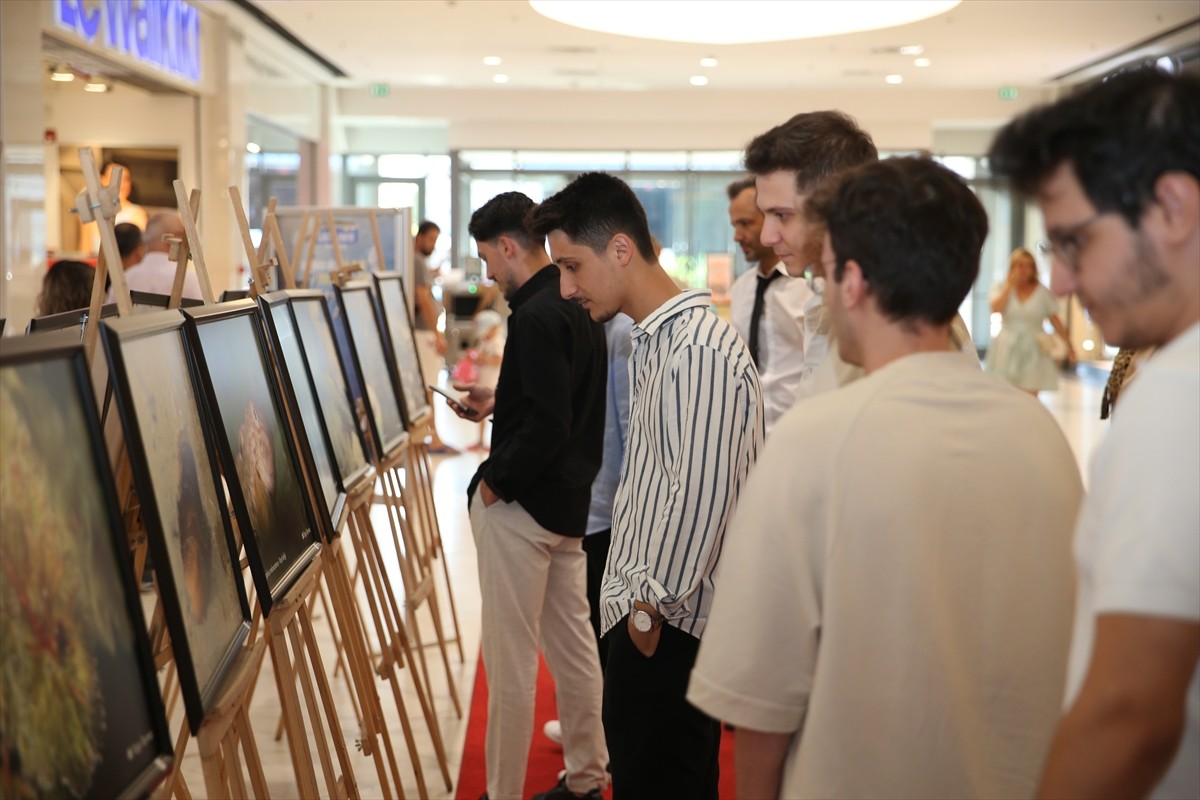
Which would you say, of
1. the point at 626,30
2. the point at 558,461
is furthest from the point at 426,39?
the point at 558,461

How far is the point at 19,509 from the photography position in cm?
122

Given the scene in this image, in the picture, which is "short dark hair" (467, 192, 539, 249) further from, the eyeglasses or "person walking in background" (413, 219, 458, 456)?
"person walking in background" (413, 219, 458, 456)

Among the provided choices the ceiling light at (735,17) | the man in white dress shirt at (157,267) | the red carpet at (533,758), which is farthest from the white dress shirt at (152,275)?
the ceiling light at (735,17)

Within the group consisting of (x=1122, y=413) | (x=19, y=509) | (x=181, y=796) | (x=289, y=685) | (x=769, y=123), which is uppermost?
(x=769, y=123)

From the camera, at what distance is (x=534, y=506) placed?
11.1ft

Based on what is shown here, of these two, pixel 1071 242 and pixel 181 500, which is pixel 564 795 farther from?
pixel 1071 242

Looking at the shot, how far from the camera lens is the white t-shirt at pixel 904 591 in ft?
4.61

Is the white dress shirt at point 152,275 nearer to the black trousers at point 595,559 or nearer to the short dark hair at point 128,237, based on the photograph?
the short dark hair at point 128,237

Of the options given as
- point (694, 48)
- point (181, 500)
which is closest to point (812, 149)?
point (181, 500)

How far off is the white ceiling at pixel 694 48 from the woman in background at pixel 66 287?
292 inches

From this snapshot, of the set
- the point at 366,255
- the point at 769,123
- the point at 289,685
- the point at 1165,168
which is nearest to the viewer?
the point at 1165,168

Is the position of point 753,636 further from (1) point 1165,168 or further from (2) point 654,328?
(2) point 654,328

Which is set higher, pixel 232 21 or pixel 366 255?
pixel 232 21

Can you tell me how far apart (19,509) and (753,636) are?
→ 835 millimetres
